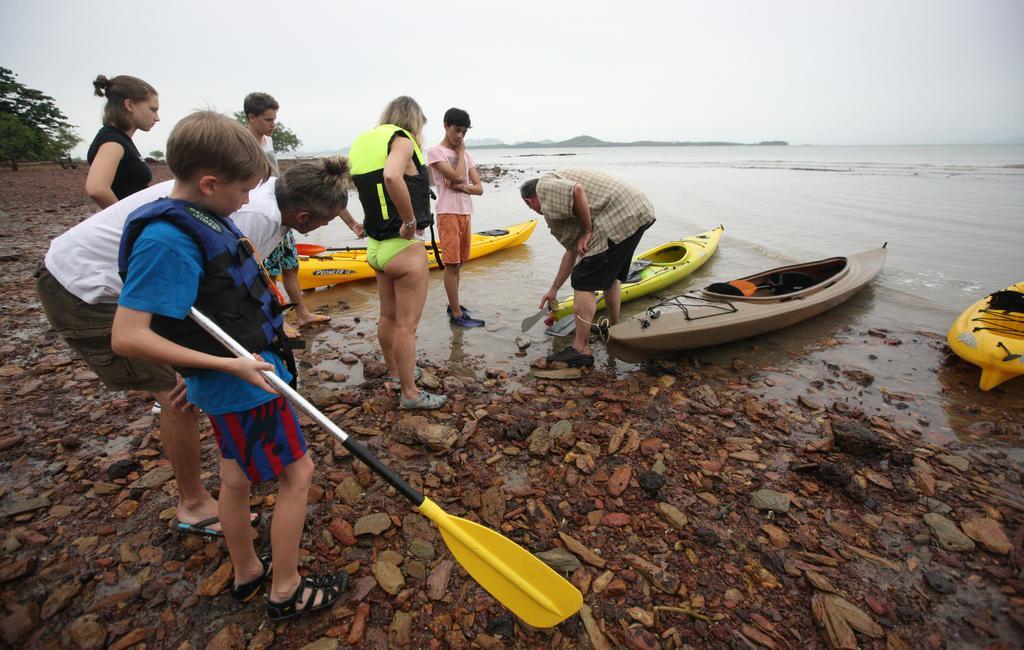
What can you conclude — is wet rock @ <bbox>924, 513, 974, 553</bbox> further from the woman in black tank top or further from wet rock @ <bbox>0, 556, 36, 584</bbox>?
the woman in black tank top

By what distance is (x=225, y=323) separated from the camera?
1685 millimetres

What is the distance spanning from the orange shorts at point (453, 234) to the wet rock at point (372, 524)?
11.2ft

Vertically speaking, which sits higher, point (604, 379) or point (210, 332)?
point (210, 332)

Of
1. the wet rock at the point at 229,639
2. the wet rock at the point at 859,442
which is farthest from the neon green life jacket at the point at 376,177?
the wet rock at the point at 859,442

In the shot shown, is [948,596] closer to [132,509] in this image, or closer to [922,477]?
[922,477]

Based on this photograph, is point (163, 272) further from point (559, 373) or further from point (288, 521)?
point (559, 373)

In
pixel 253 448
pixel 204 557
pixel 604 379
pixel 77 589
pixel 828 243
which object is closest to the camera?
pixel 253 448

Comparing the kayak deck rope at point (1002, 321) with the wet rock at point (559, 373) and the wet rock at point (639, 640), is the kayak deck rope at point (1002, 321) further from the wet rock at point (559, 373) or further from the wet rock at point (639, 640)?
the wet rock at point (639, 640)

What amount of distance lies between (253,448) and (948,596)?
347 cm

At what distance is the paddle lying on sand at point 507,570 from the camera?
195 cm

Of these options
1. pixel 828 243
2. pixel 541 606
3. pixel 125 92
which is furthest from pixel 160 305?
pixel 828 243

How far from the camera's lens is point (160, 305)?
1389mm

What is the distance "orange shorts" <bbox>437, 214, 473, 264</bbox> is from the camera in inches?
210

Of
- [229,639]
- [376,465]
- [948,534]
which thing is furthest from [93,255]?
[948,534]
